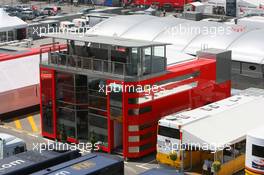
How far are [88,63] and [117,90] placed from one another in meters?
1.86

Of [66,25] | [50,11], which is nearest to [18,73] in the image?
[66,25]

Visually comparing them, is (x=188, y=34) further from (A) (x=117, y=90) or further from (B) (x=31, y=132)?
(A) (x=117, y=90)

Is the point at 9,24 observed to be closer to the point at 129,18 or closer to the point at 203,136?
the point at 129,18

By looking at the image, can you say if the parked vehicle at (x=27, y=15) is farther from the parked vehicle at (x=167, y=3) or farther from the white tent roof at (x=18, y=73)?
the white tent roof at (x=18, y=73)

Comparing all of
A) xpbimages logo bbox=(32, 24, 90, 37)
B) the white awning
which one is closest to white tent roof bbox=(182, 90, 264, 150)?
the white awning

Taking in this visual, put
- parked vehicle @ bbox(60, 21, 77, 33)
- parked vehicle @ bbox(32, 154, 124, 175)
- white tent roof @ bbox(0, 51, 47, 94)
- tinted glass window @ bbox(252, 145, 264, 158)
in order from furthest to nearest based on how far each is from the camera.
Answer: parked vehicle @ bbox(60, 21, 77, 33) < white tent roof @ bbox(0, 51, 47, 94) < tinted glass window @ bbox(252, 145, 264, 158) < parked vehicle @ bbox(32, 154, 124, 175)

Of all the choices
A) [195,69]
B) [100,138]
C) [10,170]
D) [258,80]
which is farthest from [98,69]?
[258,80]

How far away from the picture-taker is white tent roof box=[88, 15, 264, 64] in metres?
28.8

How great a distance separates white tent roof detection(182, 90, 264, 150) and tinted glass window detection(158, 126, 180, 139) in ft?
0.98

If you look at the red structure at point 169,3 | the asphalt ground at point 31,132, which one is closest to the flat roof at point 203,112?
the asphalt ground at point 31,132

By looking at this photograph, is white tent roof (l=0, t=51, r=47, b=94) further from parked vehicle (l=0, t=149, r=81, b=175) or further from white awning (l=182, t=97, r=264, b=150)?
white awning (l=182, t=97, r=264, b=150)

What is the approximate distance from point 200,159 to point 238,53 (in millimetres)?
10340

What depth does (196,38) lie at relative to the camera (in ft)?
102

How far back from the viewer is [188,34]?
3169cm
